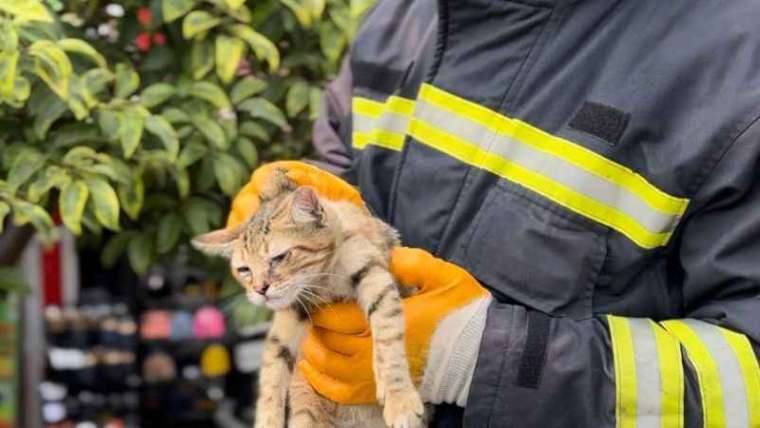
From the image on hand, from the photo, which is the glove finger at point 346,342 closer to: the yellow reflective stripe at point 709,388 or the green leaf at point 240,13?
the yellow reflective stripe at point 709,388

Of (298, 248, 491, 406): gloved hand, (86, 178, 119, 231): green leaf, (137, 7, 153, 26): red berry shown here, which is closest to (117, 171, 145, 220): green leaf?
(86, 178, 119, 231): green leaf

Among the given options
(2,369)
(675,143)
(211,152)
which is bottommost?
(2,369)

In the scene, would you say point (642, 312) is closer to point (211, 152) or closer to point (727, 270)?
point (727, 270)

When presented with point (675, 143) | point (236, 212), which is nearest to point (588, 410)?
point (675, 143)

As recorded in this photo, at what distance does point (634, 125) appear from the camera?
1.33 m

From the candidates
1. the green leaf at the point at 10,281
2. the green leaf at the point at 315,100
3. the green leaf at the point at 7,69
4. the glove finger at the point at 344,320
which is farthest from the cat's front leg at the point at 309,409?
the green leaf at the point at 10,281

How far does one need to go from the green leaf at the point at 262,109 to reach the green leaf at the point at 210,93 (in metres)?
0.06

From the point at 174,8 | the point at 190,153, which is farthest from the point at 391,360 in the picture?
the point at 174,8

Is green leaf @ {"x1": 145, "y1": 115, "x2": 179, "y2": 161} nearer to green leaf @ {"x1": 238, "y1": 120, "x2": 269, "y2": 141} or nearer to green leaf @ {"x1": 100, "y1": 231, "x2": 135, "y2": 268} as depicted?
green leaf @ {"x1": 238, "y1": 120, "x2": 269, "y2": 141}

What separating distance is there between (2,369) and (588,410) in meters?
2.28

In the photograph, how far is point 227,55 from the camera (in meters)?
1.85

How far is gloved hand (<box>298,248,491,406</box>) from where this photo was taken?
1.36m

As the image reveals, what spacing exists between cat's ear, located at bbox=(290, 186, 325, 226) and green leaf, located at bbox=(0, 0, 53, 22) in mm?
482

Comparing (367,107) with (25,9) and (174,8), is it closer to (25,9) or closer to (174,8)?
(174,8)
